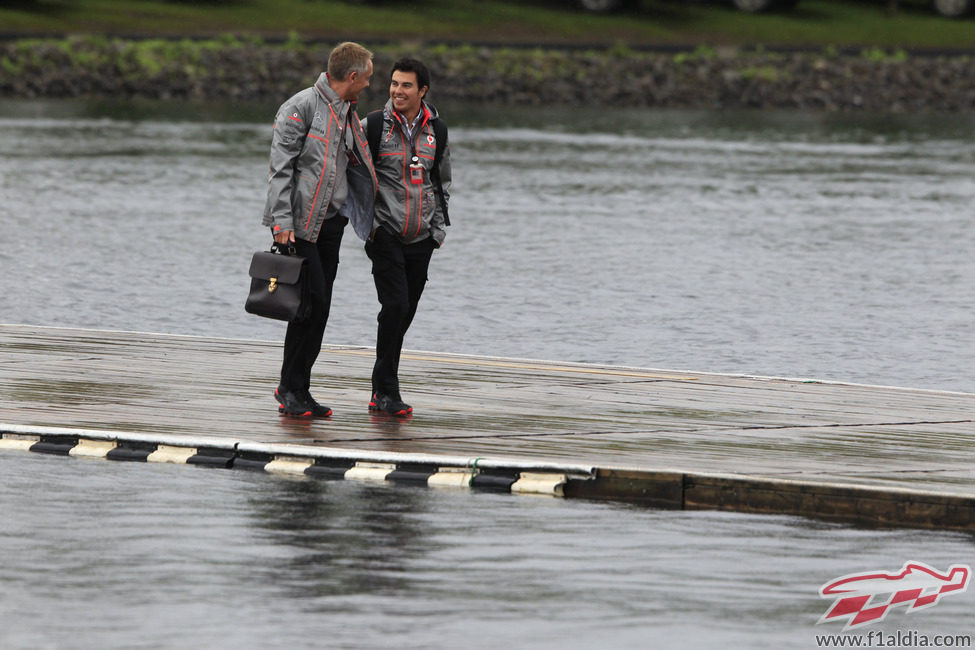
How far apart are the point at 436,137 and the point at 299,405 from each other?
5.26ft

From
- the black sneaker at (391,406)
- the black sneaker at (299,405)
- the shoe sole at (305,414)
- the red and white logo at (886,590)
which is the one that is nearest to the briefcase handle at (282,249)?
the black sneaker at (299,405)

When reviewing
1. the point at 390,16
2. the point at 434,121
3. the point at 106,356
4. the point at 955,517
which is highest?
the point at 434,121

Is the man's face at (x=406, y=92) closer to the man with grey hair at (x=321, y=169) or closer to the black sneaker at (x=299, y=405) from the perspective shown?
the man with grey hair at (x=321, y=169)

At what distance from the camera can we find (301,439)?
948cm

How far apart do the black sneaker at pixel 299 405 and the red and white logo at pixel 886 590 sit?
3624mm

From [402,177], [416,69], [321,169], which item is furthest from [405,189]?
[416,69]

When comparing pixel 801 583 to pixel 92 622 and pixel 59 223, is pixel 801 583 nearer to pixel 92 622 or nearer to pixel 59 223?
pixel 92 622

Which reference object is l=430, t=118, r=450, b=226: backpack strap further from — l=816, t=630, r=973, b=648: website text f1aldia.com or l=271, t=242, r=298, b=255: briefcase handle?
l=816, t=630, r=973, b=648: website text f1aldia.com

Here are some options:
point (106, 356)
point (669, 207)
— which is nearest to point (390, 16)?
point (669, 207)

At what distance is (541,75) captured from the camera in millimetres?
73812

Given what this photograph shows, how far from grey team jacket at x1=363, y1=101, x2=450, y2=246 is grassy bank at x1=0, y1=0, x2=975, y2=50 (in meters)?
69.3

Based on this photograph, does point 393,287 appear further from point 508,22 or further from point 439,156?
point 508,22

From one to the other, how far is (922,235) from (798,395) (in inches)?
801

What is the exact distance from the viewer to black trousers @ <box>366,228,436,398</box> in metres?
9.98
